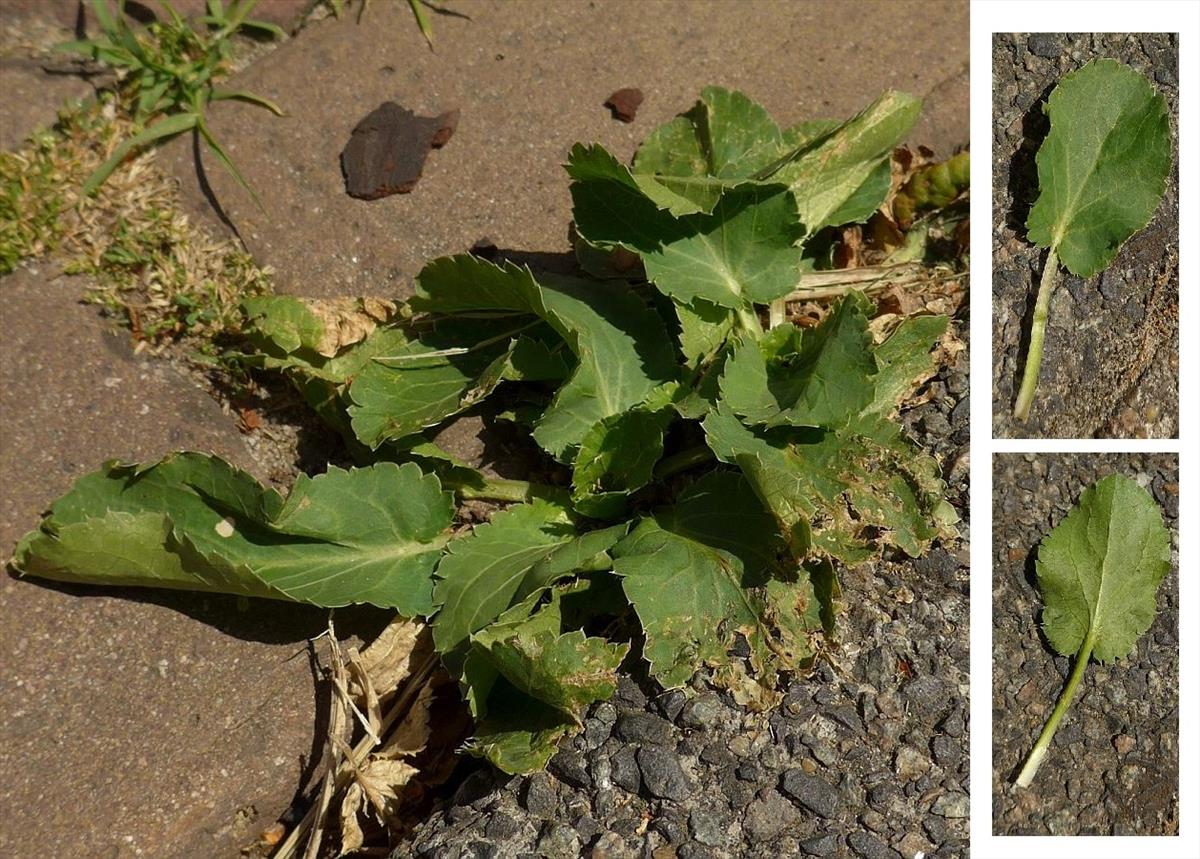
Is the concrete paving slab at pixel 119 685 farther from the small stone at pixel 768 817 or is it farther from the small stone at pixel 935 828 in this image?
the small stone at pixel 935 828

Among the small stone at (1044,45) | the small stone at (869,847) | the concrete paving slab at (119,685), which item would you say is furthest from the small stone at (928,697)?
the concrete paving slab at (119,685)

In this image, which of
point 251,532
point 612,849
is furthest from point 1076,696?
point 251,532

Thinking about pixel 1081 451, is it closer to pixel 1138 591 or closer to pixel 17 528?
pixel 1138 591

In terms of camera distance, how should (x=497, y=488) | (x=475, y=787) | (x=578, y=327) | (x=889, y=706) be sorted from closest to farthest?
(x=889, y=706)
(x=475, y=787)
(x=578, y=327)
(x=497, y=488)

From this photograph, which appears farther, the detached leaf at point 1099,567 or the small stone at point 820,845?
the detached leaf at point 1099,567

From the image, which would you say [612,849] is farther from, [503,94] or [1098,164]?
[503,94]

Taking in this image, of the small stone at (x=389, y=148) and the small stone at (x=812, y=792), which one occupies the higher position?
the small stone at (x=389, y=148)
